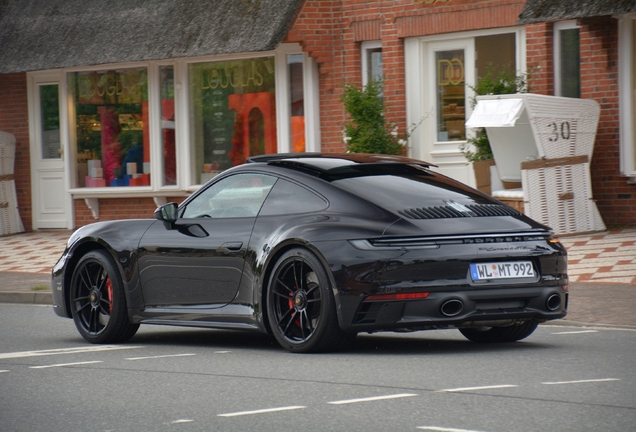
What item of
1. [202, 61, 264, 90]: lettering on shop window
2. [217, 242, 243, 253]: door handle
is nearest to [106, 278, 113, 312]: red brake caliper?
[217, 242, 243, 253]: door handle

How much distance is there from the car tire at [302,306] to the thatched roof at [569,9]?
802cm

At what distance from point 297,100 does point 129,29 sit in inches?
123

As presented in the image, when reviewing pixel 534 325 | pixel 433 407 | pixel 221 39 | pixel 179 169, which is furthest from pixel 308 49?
pixel 433 407

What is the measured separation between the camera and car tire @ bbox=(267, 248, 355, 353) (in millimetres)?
7695

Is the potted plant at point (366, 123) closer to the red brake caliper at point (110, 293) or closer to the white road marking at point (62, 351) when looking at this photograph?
the red brake caliper at point (110, 293)

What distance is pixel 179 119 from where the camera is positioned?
2073 cm

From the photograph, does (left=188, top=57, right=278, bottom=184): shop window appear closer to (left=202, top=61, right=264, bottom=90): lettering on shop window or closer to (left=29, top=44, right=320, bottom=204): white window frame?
(left=202, top=61, right=264, bottom=90): lettering on shop window

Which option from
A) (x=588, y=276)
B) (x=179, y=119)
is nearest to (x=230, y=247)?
(x=588, y=276)

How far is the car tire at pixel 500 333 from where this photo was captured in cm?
851

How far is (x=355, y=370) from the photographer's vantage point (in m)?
7.27

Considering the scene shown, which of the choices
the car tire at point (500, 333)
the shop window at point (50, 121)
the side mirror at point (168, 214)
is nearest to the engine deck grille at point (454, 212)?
the car tire at point (500, 333)

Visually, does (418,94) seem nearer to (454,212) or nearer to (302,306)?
(454,212)

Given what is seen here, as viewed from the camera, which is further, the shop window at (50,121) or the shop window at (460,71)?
the shop window at (50,121)

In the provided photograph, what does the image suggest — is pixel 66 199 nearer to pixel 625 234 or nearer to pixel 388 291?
pixel 625 234
